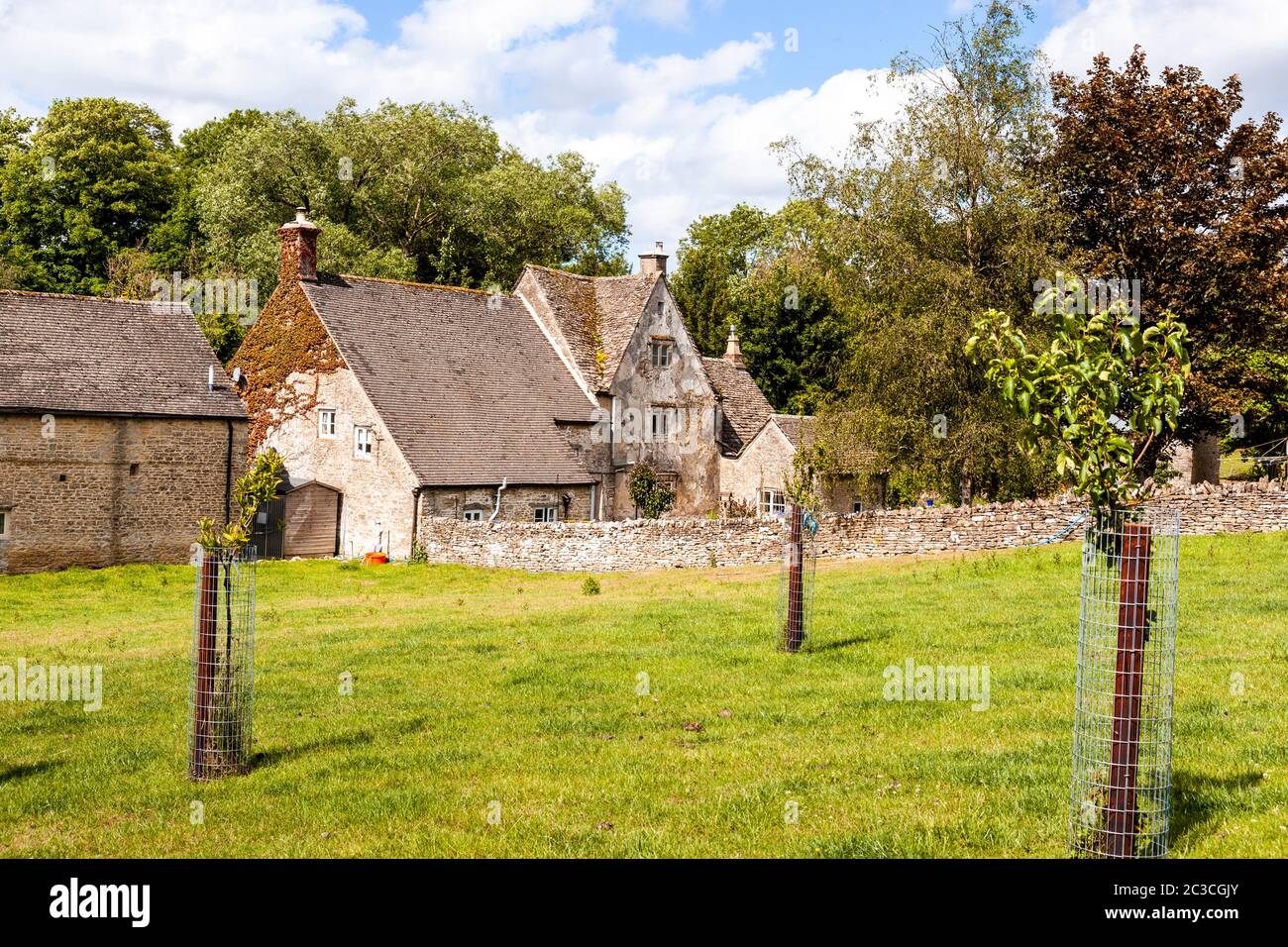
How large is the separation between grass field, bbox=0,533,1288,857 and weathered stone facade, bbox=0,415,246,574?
14.5 meters

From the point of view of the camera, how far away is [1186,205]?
36781 millimetres

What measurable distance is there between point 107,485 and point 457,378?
1198 centimetres

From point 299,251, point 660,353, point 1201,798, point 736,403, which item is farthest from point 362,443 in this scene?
point 1201,798

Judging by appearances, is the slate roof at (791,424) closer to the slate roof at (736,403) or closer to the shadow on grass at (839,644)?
the slate roof at (736,403)

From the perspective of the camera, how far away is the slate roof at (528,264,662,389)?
44500mm

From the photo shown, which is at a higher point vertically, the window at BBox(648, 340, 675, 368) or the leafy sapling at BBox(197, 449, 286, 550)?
the window at BBox(648, 340, 675, 368)

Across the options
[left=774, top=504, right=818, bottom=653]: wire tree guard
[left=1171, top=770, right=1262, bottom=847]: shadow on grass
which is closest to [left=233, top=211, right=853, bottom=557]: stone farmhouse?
[left=774, top=504, right=818, bottom=653]: wire tree guard

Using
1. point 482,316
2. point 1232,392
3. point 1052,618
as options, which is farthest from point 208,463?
point 1232,392

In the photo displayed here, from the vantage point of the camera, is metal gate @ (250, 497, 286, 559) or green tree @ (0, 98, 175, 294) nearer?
metal gate @ (250, 497, 286, 559)

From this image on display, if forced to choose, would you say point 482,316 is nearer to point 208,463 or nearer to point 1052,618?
point 208,463

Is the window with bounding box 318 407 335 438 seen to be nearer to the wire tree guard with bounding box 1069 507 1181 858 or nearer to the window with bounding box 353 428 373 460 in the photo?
the window with bounding box 353 428 373 460

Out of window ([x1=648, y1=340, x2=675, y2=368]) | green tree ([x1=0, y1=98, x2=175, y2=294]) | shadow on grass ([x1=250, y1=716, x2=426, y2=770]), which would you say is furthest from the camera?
green tree ([x1=0, y1=98, x2=175, y2=294])

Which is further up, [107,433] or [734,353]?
[734,353]

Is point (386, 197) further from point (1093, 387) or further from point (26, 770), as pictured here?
point (1093, 387)
